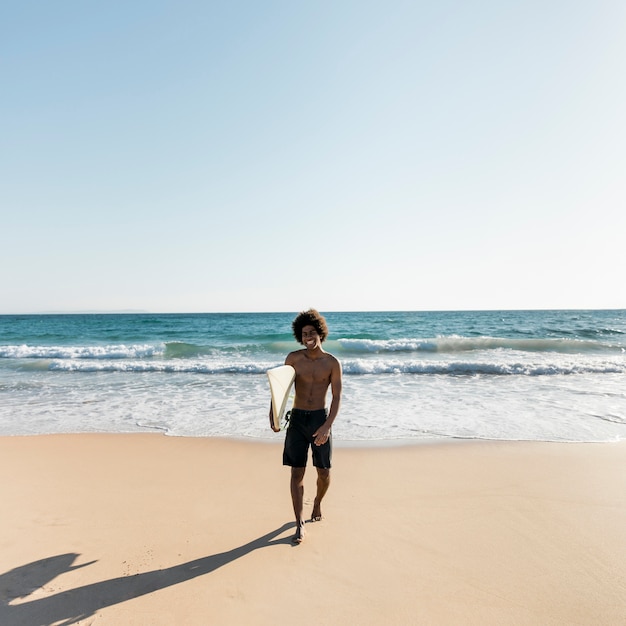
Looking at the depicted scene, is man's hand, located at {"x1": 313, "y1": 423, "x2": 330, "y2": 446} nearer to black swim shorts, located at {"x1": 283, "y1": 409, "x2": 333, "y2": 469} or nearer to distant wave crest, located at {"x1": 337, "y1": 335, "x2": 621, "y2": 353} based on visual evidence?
black swim shorts, located at {"x1": 283, "y1": 409, "x2": 333, "y2": 469}

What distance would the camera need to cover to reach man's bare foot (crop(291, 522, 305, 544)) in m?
3.52

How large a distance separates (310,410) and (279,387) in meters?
0.40

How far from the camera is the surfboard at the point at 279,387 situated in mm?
3441

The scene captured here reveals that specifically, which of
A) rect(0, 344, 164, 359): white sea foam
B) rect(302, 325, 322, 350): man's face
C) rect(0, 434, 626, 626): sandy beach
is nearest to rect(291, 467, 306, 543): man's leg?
rect(0, 434, 626, 626): sandy beach

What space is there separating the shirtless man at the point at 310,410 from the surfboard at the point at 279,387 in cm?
11

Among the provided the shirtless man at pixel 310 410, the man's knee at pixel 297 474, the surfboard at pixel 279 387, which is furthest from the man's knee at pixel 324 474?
the surfboard at pixel 279 387

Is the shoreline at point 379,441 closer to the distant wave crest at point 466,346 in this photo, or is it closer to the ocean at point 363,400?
the ocean at point 363,400

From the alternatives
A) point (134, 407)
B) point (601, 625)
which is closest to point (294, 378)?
point (601, 625)

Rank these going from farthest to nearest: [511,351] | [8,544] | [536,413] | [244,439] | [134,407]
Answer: [511,351] → [134,407] → [536,413] → [244,439] → [8,544]

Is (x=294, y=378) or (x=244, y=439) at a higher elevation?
(x=294, y=378)

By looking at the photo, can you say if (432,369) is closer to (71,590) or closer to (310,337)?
(310,337)

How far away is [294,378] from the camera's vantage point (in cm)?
382

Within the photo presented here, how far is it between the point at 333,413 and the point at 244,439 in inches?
129

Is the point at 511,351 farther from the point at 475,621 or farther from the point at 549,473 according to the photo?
the point at 475,621
